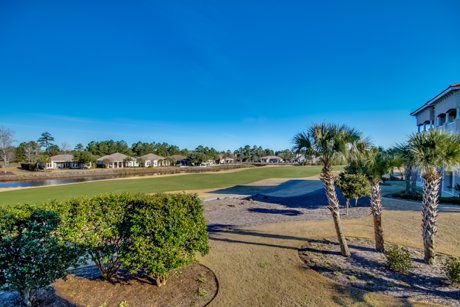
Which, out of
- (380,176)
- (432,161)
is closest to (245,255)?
(380,176)

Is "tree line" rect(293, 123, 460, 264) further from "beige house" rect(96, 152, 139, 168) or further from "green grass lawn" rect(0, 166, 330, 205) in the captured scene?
"beige house" rect(96, 152, 139, 168)

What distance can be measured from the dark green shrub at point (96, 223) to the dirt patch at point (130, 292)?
64cm

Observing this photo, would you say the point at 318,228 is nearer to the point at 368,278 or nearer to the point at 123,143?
the point at 368,278

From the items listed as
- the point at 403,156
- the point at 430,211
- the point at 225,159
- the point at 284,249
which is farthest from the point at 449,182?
the point at 225,159

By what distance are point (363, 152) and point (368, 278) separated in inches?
139

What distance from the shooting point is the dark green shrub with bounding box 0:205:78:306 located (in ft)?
12.1

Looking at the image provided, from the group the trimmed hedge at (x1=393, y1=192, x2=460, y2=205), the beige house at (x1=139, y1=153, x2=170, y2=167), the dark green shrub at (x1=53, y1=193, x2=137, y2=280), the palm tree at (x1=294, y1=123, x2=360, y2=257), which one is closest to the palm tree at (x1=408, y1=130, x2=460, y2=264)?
the palm tree at (x1=294, y1=123, x2=360, y2=257)

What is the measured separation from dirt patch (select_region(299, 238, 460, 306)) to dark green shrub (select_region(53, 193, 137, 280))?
4.86 m

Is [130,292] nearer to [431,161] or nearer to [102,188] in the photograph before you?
[431,161]

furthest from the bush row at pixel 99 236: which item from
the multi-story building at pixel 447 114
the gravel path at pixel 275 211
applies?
the multi-story building at pixel 447 114

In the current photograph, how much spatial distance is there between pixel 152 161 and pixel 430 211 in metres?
82.4

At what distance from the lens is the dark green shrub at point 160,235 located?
14.4ft

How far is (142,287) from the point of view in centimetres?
488

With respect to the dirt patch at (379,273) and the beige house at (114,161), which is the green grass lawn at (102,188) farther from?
the beige house at (114,161)
